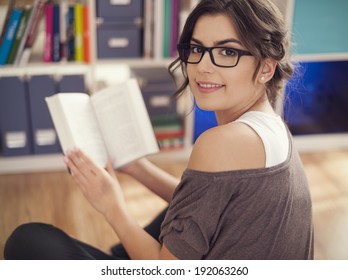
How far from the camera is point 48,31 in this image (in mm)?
2371

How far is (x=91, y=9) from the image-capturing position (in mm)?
2383

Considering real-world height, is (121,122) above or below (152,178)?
above

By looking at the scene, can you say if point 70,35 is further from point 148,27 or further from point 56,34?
point 148,27

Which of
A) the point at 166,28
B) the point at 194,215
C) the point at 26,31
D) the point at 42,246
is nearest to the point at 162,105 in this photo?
the point at 166,28

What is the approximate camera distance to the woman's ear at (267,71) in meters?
1.14

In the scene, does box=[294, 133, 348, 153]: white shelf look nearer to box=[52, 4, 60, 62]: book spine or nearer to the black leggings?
box=[52, 4, 60, 62]: book spine

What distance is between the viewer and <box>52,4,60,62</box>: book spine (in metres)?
2.35

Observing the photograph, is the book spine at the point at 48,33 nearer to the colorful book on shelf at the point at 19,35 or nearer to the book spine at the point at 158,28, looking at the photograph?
the colorful book on shelf at the point at 19,35

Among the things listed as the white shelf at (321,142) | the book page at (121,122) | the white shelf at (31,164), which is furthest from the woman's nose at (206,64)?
the white shelf at (321,142)

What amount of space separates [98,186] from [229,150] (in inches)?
15.3

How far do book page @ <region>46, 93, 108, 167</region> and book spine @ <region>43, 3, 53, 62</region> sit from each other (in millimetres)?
1043

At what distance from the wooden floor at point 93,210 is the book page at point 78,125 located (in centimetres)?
70

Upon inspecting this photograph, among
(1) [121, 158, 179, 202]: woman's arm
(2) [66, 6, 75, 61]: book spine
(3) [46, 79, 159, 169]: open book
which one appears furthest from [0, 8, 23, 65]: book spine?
(1) [121, 158, 179, 202]: woman's arm
